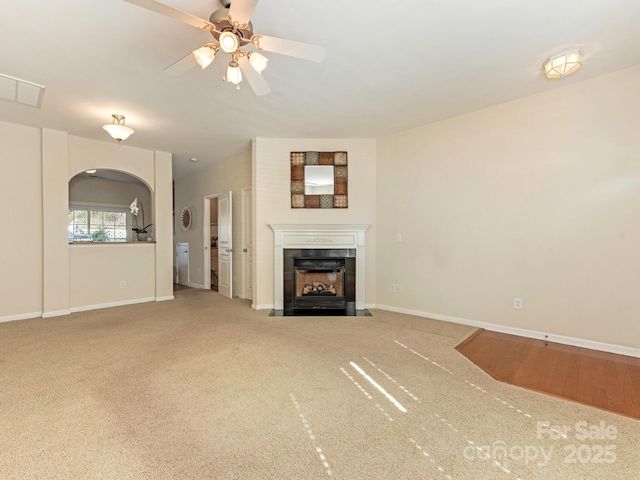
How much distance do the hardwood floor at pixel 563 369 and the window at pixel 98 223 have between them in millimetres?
8182

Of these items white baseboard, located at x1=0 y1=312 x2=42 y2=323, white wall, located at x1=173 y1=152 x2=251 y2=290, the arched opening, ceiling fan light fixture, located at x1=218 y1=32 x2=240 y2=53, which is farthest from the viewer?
the arched opening

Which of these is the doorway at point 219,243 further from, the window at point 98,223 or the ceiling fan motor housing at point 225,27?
the ceiling fan motor housing at point 225,27

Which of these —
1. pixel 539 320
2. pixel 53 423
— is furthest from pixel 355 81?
pixel 53 423

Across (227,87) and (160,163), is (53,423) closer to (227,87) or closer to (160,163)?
(227,87)

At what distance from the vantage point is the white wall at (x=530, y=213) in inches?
110

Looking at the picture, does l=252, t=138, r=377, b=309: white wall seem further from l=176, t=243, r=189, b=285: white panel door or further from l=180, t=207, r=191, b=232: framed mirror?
l=176, t=243, r=189, b=285: white panel door

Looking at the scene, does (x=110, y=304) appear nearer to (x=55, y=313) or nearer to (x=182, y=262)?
(x=55, y=313)

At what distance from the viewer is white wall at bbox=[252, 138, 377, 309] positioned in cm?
452

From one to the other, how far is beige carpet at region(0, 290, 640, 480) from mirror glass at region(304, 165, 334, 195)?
2388 mm

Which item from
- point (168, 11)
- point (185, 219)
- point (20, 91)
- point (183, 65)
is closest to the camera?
point (168, 11)

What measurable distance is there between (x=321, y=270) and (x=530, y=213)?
2.84 m

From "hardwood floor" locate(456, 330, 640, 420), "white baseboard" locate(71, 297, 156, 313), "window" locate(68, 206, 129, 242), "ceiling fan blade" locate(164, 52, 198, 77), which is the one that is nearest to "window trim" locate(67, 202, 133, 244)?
"window" locate(68, 206, 129, 242)

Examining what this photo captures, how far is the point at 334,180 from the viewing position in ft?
14.9

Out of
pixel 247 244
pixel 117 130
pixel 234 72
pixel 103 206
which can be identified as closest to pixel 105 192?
pixel 103 206
